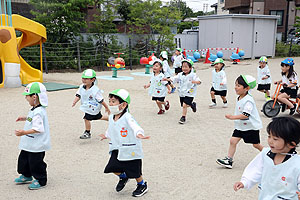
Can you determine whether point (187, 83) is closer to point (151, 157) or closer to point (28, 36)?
point (151, 157)

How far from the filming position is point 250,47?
2595cm

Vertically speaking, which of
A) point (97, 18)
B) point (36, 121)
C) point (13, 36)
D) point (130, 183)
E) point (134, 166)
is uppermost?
point (97, 18)

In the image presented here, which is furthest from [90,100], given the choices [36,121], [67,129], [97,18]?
[97,18]

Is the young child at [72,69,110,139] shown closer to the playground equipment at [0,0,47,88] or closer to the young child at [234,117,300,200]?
the young child at [234,117,300,200]

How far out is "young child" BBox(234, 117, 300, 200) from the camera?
2634 mm

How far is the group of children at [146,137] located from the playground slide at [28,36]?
6534mm

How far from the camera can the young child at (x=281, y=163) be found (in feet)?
8.64

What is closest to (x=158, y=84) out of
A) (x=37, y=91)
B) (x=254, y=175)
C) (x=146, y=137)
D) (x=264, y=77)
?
(x=264, y=77)

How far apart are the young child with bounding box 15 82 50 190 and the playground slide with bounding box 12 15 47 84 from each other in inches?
354

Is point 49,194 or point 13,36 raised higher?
point 13,36

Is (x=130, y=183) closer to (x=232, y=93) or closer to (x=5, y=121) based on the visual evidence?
(x=5, y=121)

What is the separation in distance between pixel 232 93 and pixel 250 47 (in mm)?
15212

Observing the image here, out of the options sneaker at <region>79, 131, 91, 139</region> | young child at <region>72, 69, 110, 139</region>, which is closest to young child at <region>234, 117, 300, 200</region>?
young child at <region>72, 69, 110, 139</region>

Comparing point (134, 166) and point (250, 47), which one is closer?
point (134, 166)
